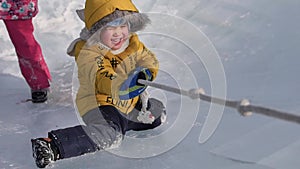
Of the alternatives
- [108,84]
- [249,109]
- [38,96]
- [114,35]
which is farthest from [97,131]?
[249,109]

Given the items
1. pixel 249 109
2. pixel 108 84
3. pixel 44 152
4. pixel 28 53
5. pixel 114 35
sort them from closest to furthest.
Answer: pixel 249 109 < pixel 44 152 < pixel 108 84 < pixel 114 35 < pixel 28 53

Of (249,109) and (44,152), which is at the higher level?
(249,109)

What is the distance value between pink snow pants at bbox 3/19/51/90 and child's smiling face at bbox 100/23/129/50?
491 mm

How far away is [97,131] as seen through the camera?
75.6 inches

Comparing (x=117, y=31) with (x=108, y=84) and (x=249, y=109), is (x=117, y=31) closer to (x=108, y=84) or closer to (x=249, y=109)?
(x=108, y=84)

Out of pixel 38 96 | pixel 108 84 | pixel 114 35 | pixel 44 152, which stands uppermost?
pixel 114 35

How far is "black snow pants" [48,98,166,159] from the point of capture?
186cm

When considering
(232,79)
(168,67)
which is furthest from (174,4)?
(232,79)

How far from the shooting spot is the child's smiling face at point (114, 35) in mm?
2049

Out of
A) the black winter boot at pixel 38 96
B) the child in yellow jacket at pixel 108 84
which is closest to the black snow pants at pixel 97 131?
the child in yellow jacket at pixel 108 84

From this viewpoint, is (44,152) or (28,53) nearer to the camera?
(44,152)

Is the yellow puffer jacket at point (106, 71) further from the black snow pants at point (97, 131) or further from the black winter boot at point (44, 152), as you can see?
the black winter boot at point (44, 152)

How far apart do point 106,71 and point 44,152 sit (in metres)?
0.36

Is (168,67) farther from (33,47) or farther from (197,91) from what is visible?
(197,91)
